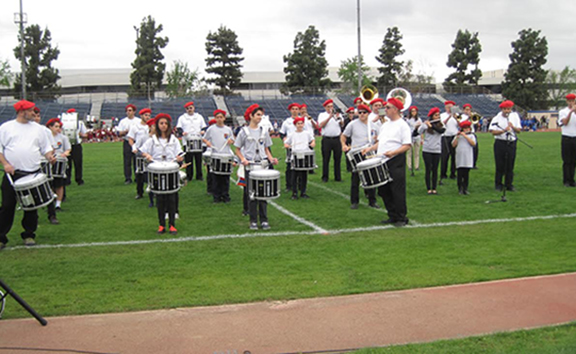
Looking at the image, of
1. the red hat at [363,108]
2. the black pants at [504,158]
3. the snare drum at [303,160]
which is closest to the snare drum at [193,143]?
the snare drum at [303,160]

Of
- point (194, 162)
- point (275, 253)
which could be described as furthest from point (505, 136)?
point (194, 162)

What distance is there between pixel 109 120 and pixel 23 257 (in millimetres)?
48546

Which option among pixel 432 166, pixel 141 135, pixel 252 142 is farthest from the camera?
pixel 432 166

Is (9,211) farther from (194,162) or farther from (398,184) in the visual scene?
(194,162)

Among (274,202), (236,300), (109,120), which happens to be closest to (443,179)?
(274,202)

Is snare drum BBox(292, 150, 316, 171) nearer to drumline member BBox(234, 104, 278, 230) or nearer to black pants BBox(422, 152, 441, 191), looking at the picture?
drumline member BBox(234, 104, 278, 230)

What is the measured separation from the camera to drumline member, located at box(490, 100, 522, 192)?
13.1 meters

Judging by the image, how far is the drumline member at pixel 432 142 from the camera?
507 inches

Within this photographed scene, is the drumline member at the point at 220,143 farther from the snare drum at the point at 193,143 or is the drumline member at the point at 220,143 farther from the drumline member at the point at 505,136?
the drumline member at the point at 505,136

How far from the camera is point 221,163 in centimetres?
1188

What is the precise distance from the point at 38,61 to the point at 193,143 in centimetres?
5940

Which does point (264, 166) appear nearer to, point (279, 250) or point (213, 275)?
point (279, 250)

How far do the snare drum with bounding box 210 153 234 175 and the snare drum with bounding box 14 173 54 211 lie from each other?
13.8 feet

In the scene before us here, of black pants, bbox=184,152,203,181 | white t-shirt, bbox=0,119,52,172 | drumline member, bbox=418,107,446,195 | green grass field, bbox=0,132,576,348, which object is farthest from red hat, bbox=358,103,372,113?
white t-shirt, bbox=0,119,52,172
